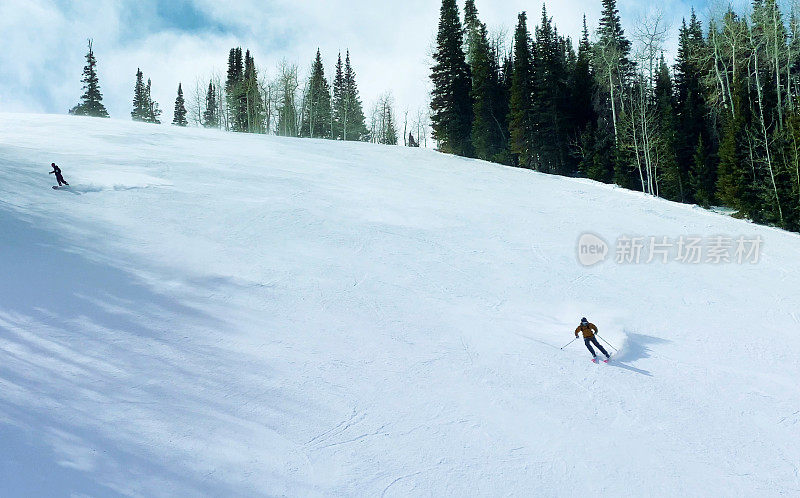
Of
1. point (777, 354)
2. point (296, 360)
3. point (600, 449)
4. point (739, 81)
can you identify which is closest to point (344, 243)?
point (296, 360)

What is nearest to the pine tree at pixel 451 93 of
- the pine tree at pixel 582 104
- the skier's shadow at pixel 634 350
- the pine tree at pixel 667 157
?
the pine tree at pixel 582 104

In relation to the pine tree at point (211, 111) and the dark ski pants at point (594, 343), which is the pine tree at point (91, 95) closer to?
the pine tree at point (211, 111)

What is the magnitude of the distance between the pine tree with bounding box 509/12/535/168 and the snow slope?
21.8m

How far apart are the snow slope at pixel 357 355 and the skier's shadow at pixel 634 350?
0.08m

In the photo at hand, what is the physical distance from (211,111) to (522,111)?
168 ft

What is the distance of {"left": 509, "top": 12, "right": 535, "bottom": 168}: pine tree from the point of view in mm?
38031

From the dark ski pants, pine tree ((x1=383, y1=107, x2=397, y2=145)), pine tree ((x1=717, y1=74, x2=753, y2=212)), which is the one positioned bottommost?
the dark ski pants

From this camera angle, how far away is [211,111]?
69875 mm

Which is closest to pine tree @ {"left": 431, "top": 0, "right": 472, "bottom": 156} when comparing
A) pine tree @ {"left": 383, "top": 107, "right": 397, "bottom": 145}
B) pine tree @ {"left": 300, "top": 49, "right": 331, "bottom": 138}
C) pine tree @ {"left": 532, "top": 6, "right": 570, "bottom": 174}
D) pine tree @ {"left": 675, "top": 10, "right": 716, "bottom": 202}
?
pine tree @ {"left": 532, "top": 6, "right": 570, "bottom": 174}

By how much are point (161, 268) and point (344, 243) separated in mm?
5185

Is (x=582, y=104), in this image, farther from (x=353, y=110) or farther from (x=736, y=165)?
(x=353, y=110)

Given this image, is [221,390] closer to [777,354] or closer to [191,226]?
[191,226]

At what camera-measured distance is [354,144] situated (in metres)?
35.3

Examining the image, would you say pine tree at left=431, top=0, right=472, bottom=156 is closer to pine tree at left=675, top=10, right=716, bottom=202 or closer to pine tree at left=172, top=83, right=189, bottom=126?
pine tree at left=675, top=10, right=716, bottom=202
